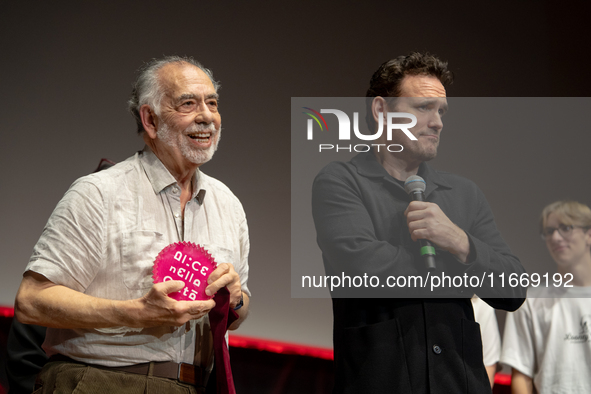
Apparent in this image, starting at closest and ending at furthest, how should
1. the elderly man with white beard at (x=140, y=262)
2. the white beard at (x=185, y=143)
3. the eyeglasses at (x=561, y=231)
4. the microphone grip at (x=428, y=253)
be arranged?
the elderly man with white beard at (x=140, y=262) < the microphone grip at (x=428, y=253) < the white beard at (x=185, y=143) < the eyeglasses at (x=561, y=231)

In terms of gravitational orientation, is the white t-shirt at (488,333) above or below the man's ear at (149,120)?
below

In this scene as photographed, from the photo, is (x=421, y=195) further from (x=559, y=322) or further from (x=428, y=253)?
(x=559, y=322)

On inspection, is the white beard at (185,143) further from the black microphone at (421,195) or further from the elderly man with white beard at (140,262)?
the black microphone at (421,195)

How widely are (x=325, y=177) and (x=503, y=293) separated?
620 millimetres

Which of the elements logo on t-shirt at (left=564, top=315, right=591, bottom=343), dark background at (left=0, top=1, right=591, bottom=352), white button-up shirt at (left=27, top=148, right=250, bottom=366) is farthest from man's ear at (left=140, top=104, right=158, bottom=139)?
logo on t-shirt at (left=564, top=315, right=591, bottom=343)

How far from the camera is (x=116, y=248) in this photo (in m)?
1.45

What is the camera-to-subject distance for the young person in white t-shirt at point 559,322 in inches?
74.2

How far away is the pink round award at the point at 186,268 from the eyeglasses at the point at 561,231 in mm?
1172

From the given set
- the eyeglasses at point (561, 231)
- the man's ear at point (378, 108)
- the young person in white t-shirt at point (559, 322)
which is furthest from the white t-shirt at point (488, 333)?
the man's ear at point (378, 108)

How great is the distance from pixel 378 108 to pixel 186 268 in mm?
796

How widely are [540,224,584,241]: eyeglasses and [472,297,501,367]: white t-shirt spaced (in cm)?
50

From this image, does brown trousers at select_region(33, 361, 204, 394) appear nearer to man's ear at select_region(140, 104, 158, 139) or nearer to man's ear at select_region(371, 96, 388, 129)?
man's ear at select_region(140, 104, 158, 139)

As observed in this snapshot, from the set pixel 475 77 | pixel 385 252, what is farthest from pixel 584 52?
pixel 385 252

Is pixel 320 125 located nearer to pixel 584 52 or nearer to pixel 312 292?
pixel 312 292
